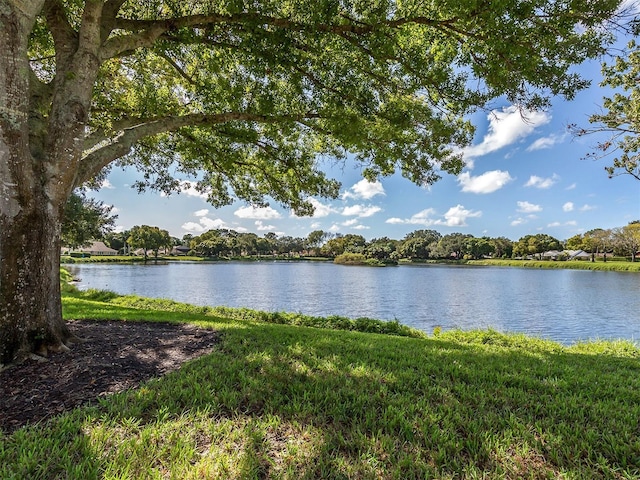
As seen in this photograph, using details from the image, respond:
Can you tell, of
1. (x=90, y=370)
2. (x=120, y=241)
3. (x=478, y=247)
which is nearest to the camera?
(x=90, y=370)

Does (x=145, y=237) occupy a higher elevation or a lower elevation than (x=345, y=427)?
higher

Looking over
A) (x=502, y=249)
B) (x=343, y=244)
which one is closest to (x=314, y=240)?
(x=343, y=244)

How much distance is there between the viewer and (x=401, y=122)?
21.0 ft

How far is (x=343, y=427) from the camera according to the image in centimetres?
251

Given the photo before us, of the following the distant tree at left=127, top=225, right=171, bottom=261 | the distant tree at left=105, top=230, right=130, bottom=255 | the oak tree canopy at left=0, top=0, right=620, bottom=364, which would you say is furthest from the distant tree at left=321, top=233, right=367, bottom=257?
the oak tree canopy at left=0, top=0, right=620, bottom=364

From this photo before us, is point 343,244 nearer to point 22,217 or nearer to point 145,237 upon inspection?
point 145,237

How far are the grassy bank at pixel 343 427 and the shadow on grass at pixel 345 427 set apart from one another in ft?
0.03

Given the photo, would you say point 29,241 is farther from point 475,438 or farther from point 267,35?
point 475,438

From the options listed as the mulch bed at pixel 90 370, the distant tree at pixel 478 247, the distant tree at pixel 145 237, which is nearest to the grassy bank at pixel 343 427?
the mulch bed at pixel 90 370

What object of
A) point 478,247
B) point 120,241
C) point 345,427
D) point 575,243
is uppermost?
point 120,241

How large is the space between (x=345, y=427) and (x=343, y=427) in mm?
17

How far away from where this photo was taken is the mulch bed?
2780mm

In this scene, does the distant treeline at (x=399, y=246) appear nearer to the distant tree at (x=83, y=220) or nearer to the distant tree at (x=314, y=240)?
the distant tree at (x=314, y=240)

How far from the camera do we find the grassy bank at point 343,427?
6.73 feet
